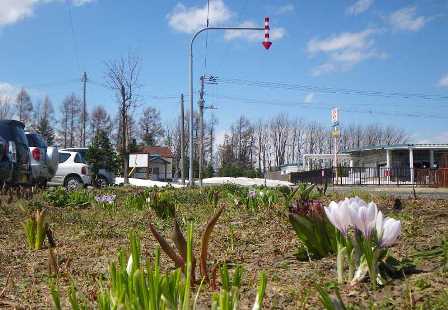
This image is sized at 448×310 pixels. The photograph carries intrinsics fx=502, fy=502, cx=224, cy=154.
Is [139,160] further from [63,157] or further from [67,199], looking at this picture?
[67,199]

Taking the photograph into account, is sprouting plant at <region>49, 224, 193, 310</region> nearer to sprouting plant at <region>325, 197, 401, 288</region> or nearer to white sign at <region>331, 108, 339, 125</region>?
sprouting plant at <region>325, 197, 401, 288</region>

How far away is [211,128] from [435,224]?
257 ft

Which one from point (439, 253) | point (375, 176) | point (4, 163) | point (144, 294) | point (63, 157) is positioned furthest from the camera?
point (375, 176)

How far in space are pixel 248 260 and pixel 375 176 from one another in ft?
111

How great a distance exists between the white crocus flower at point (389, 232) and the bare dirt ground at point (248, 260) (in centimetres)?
20

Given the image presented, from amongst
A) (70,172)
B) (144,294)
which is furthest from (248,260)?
(70,172)

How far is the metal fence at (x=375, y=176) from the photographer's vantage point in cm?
2952

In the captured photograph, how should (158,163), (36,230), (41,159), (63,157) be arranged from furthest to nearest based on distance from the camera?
1. (158,163)
2. (63,157)
3. (41,159)
4. (36,230)

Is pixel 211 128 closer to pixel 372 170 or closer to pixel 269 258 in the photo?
pixel 372 170

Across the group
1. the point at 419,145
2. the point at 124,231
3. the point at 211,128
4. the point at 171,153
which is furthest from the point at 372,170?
the point at 171,153

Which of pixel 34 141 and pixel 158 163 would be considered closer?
pixel 34 141

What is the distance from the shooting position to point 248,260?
3.06 meters

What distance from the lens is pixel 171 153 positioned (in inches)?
3462

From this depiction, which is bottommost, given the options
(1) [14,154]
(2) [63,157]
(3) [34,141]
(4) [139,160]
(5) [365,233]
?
(5) [365,233]
